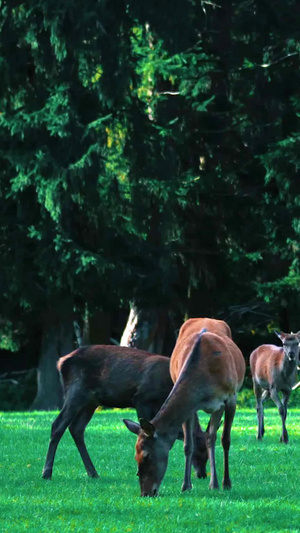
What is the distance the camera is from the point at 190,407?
11.1 metres

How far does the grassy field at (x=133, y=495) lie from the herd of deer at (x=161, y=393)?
0.32m

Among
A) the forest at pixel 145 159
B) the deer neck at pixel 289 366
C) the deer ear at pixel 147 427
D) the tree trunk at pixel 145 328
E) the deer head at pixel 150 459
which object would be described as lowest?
the deer head at pixel 150 459

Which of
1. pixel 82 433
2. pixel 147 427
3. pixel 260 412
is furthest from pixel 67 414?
pixel 260 412

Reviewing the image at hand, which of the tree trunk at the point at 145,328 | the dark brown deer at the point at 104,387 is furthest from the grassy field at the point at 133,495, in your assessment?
the tree trunk at the point at 145,328

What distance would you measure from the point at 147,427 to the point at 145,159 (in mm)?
19488

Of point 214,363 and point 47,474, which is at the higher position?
point 214,363

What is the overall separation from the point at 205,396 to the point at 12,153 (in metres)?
18.9

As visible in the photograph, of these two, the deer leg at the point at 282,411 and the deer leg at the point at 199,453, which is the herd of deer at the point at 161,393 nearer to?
the deer leg at the point at 199,453

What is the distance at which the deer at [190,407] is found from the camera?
1079 centimetres

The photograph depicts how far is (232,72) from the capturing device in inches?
1234

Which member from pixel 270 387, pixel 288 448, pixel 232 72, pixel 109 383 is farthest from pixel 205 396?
pixel 232 72

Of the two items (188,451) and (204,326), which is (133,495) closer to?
(188,451)

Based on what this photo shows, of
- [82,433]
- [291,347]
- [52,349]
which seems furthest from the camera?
[52,349]

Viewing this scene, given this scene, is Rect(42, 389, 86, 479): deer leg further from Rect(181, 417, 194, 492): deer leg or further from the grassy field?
Rect(181, 417, 194, 492): deer leg
